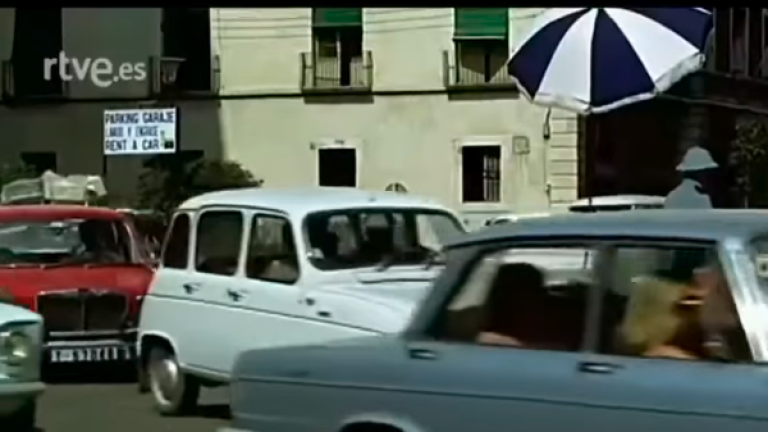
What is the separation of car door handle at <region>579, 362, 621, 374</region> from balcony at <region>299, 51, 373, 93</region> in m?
30.1

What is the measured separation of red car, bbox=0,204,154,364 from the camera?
561 inches

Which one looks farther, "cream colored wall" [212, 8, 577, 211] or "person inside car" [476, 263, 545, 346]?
"cream colored wall" [212, 8, 577, 211]

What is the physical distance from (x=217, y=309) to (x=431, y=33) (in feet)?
80.1

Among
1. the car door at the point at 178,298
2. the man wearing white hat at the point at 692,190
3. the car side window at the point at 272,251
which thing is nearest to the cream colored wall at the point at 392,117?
the man wearing white hat at the point at 692,190

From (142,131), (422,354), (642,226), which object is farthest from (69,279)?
(142,131)

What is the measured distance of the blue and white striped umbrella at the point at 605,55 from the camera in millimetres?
15367

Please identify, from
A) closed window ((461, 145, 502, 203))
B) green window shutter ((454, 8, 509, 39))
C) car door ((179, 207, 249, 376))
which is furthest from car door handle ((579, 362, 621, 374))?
green window shutter ((454, 8, 509, 39))

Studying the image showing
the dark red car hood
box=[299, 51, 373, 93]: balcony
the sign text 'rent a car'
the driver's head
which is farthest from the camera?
box=[299, 51, 373, 93]: balcony

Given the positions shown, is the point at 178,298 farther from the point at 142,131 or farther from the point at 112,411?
the point at 142,131

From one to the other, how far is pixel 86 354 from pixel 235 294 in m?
3.12

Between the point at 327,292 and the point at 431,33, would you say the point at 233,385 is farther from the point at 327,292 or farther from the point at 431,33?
the point at 431,33

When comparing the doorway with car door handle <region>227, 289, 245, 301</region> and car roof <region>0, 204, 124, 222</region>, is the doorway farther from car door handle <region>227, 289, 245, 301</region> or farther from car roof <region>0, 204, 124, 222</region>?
car door handle <region>227, 289, 245, 301</region>

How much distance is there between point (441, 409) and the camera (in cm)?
655

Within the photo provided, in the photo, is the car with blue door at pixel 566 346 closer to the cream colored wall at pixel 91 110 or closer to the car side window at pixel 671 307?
the car side window at pixel 671 307
